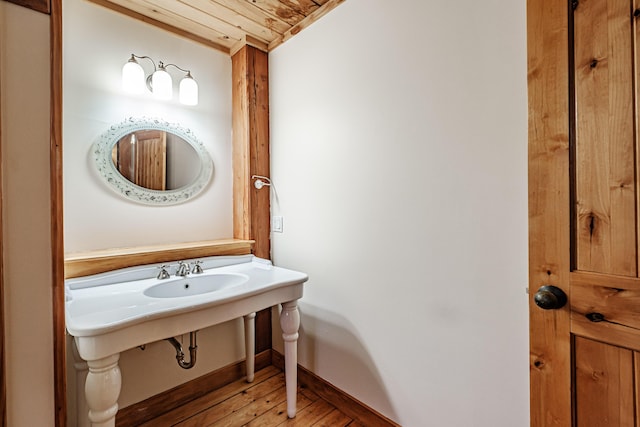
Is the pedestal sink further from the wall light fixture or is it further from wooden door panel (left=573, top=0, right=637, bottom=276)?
wooden door panel (left=573, top=0, right=637, bottom=276)

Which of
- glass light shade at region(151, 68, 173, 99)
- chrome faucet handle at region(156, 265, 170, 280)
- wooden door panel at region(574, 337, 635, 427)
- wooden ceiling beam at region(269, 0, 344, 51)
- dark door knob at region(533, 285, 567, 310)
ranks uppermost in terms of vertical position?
wooden ceiling beam at region(269, 0, 344, 51)

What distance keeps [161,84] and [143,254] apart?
1005 millimetres

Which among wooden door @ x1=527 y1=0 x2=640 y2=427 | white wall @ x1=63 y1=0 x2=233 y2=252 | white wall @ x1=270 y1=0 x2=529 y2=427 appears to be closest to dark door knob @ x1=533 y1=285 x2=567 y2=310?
wooden door @ x1=527 y1=0 x2=640 y2=427

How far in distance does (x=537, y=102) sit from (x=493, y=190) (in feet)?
1.11

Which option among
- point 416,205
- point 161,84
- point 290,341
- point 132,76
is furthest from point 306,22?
point 290,341

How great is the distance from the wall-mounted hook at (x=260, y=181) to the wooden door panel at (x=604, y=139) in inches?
64.7

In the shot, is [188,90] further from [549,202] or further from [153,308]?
[549,202]

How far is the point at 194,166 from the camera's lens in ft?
6.37

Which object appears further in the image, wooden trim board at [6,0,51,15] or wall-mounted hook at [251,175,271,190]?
wall-mounted hook at [251,175,271,190]

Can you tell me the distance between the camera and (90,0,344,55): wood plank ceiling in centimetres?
167

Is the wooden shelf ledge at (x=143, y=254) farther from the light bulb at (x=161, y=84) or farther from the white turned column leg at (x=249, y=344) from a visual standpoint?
the light bulb at (x=161, y=84)

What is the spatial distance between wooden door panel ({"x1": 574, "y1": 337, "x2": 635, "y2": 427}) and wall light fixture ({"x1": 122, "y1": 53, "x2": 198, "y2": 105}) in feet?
7.12

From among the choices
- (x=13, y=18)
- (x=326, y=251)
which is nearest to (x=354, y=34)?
(x=326, y=251)

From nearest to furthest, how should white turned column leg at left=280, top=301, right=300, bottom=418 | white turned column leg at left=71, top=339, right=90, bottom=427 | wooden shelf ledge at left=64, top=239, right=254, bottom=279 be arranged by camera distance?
1. white turned column leg at left=71, top=339, right=90, bottom=427
2. wooden shelf ledge at left=64, top=239, right=254, bottom=279
3. white turned column leg at left=280, top=301, right=300, bottom=418
